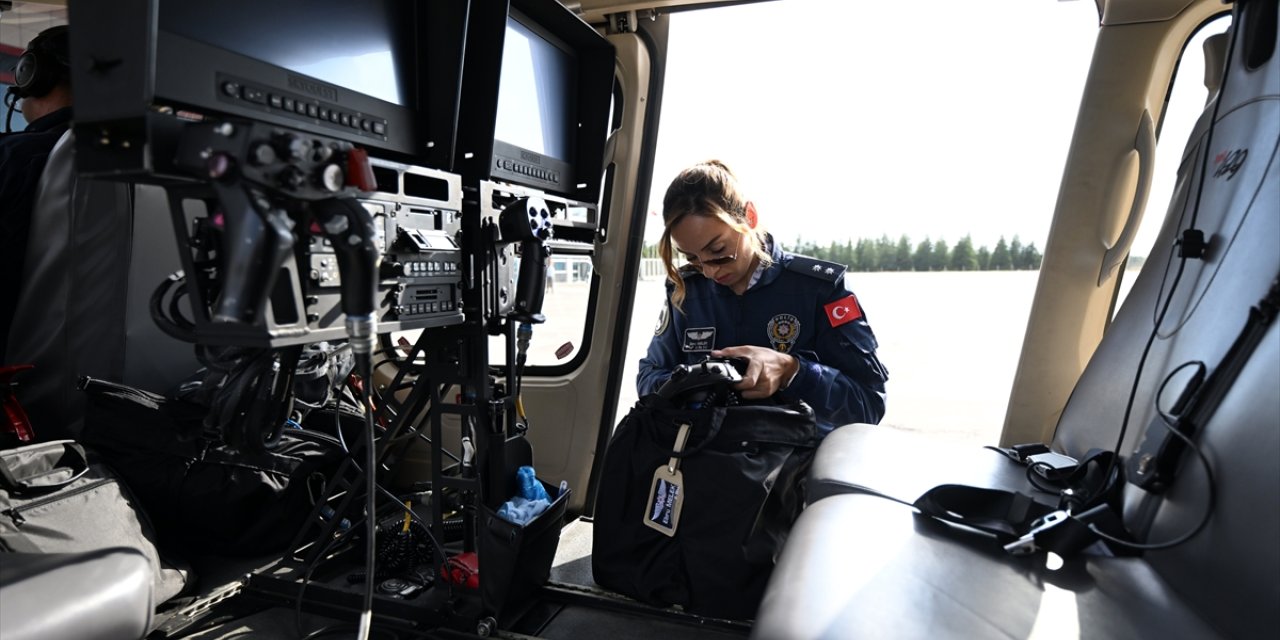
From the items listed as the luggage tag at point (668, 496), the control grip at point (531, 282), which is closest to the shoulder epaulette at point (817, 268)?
the luggage tag at point (668, 496)

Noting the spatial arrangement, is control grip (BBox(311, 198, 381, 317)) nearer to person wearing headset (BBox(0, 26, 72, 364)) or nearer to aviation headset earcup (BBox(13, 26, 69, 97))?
person wearing headset (BBox(0, 26, 72, 364))

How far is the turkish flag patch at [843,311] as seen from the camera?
7.06ft

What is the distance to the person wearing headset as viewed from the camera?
2.50 m

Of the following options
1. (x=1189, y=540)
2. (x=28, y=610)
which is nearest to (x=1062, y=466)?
(x=1189, y=540)

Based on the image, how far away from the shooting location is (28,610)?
2.92ft

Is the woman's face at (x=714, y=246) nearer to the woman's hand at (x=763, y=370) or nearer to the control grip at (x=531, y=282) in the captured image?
the woman's hand at (x=763, y=370)

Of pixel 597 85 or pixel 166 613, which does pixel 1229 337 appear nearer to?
pixel 597 85

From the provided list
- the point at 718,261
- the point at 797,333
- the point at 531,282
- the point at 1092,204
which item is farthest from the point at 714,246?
the point at 1092,204

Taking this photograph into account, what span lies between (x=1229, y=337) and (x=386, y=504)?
10.1 ft

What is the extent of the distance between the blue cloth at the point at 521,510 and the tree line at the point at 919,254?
1.37 meters

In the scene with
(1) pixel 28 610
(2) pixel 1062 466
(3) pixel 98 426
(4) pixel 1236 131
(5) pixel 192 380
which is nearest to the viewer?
(1) pixel 28 610

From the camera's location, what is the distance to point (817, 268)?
222cm

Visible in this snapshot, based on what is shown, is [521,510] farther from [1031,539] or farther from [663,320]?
[1031,539]

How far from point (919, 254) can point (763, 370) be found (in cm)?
120
